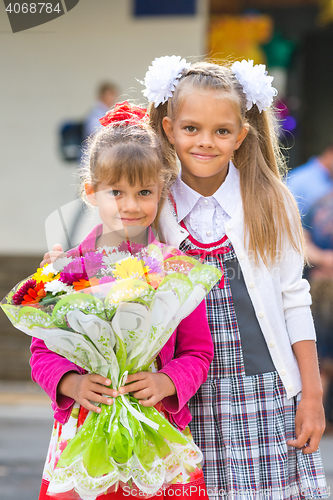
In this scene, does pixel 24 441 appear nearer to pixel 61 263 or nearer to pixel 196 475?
A: pixel 196 475

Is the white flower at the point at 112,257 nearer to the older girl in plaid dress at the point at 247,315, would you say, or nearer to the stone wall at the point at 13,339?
the older girl in plaid dress at the point at 247,315

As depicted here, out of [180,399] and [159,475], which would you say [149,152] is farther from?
[159,475]

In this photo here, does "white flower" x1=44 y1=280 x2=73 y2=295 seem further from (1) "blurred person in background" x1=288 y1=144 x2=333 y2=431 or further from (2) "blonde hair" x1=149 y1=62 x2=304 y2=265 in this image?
(1) "blurred person in background" x1=288 y1=144 x2=333 y2=431

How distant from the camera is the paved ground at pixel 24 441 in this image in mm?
3576

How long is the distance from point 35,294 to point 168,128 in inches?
26.6

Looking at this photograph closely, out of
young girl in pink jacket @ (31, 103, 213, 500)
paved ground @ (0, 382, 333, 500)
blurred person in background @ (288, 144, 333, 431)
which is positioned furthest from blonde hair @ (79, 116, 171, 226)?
blurred person in background @ (288, 144, 333, 431)

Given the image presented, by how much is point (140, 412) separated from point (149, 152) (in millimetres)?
689

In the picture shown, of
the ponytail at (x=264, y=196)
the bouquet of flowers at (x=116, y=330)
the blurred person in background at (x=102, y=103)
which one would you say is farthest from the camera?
the blurred person in background at (x=102, y=103)

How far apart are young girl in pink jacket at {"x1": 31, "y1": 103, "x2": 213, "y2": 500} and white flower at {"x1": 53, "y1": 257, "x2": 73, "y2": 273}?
0.07 m

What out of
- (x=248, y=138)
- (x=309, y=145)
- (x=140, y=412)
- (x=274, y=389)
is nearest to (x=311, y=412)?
(x=274, y=389)

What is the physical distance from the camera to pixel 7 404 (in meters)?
4.82

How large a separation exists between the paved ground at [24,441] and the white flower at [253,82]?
2.57 m

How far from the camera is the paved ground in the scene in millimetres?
3576

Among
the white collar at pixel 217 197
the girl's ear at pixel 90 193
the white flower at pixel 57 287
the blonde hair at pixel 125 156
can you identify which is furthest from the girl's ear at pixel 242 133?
the white flower at pixel 57 287
